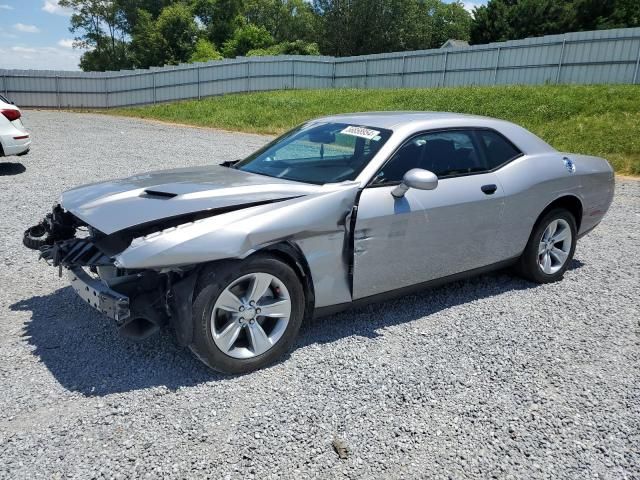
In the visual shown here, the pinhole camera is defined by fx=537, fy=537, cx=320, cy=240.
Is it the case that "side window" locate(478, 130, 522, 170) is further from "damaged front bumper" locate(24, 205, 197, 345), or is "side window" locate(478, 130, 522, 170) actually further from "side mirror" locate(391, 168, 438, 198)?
"damaged front bumper" locate(24, 205, 197, 345)

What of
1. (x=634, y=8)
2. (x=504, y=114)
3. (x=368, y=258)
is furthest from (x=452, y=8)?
(x=368, y=258)

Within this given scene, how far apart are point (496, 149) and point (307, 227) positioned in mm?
2096

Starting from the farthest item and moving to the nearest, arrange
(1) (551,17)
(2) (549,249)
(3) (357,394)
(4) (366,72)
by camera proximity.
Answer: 1. (1) (551,17)
2. (4) (366,72)
3. (2) (549,249)
4. (3) (357,394)

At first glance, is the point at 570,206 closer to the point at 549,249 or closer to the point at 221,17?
the point at 549,249

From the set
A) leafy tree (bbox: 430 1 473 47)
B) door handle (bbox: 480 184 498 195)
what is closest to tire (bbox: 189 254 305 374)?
door handle (bbox: 480 184 498 195)

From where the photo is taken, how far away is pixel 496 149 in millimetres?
4559

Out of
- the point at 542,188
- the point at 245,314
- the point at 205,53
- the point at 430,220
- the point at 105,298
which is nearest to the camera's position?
the point at 105,298

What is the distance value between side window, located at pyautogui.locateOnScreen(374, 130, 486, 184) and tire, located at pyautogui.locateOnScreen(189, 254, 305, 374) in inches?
40.7

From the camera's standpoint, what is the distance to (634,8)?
3631 centimetres

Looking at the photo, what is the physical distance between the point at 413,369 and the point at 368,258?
0.78m

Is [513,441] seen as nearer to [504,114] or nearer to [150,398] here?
[150,398]

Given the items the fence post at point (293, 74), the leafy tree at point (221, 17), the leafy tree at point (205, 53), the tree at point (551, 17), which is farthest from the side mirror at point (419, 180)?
the leafy tree at point (221, 17)

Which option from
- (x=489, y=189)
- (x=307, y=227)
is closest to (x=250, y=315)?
(x=307, y=227)

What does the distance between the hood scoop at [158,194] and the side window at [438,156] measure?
138 centimetres
